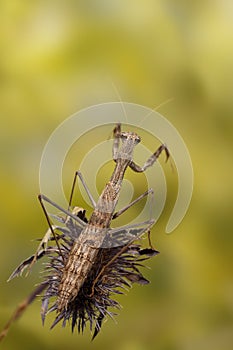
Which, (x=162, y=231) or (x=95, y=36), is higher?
(x=95, y=36)

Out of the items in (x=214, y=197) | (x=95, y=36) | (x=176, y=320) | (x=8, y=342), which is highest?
(x=95, y=36)

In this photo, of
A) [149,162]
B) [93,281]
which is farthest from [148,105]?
[93,281]

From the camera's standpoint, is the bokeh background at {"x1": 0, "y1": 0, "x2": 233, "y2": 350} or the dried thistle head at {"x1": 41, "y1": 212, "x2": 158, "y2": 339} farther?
the bokeh background at {"x1": 0, "y1": 0, "x2": 233, "y2": 350}

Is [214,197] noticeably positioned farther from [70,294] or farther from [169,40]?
[70,294]

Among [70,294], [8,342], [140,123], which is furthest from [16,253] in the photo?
[70,294]

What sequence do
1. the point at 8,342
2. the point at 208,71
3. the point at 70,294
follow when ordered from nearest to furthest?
the point at 70,294 → the point at 8,342 → the point at 208,71

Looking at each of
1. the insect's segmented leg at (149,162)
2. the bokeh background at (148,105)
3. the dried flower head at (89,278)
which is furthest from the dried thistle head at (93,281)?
the bokeh background at (148,105)

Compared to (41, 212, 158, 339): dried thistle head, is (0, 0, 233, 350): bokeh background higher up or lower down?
higher up

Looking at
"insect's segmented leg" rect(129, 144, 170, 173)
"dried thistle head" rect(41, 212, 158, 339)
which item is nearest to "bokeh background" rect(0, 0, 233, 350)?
"insect's segmented leg" rect(129, 144, 170, 173)

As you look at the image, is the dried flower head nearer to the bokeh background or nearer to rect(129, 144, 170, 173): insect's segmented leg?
rect(129, 144, 170, 173): insect's segmented leg
